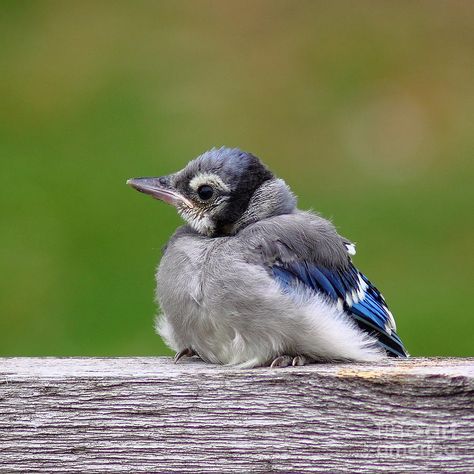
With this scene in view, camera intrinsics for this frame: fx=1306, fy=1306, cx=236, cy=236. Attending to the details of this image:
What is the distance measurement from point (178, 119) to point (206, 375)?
723 cm

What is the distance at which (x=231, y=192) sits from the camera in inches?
144

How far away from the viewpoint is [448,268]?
8219mm

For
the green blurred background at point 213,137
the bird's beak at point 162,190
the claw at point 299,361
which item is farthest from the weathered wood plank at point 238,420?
the green blurred background at point 213,137

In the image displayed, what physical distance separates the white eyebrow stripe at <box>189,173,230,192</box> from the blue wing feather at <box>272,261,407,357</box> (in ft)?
1.15

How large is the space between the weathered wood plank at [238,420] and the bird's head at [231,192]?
102 centimetres

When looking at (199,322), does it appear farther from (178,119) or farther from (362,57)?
(362,57)

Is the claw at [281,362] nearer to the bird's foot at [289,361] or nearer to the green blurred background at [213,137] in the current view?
the bird's foot at [289,361]

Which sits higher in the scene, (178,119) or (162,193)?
(178,119)

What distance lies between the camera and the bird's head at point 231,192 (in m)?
3.64

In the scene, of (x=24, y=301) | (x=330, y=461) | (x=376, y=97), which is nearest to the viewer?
(x=330, y=461)

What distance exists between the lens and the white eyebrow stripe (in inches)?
144

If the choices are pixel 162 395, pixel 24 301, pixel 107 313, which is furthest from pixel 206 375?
pixel 24 301

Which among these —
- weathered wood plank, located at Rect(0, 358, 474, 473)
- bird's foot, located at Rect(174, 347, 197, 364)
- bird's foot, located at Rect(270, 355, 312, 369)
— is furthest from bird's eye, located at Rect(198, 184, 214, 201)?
weathered wood plank, located at Rect(0, 358, 474, 473)

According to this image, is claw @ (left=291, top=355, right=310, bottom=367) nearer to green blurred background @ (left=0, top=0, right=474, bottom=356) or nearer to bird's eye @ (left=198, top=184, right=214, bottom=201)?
bird's eye @ (left=198, top=184, right=214, bottom=201)
